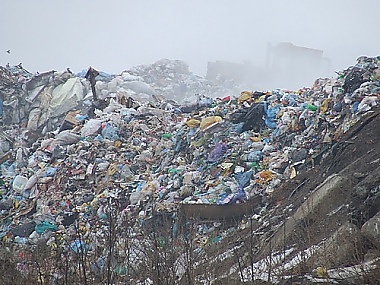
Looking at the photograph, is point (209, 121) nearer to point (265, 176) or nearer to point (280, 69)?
point (265, 176)

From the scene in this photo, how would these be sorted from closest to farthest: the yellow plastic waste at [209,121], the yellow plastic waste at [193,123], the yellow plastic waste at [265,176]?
the yellow plastic waste at [265,176]
the yellow plastic waste at [209,121]
the yellow plastic waste at [193,123]

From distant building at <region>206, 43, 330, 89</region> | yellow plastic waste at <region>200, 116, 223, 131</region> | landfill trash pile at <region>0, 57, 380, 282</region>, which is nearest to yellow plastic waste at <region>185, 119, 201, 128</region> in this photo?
landfill trash pile at <region>0, 57, 380, 282</region>

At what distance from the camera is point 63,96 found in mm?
10320

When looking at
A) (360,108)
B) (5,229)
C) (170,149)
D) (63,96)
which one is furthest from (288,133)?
(63,96)

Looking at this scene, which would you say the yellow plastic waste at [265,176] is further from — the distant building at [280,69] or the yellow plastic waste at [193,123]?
the distant building at [280,69]

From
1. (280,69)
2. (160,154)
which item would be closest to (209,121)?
(160,154)

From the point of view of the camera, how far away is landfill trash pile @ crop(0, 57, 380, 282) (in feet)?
18.5

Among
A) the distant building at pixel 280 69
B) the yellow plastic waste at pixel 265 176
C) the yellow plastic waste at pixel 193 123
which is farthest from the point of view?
the distant building at pixel 280 69

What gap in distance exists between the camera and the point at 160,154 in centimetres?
732

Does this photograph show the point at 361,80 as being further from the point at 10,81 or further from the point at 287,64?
the point at 287,64

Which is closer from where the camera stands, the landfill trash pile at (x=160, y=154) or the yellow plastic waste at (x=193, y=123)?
the landfill trash pile at (x=160, y=154)

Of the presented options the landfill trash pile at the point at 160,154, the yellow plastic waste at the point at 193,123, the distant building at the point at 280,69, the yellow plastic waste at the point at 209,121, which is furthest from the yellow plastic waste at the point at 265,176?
the distant building at the point at 280,69

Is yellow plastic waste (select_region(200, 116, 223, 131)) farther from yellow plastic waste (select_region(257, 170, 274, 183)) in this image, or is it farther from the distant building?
the distant building

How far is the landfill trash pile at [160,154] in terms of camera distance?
5.63 metres
